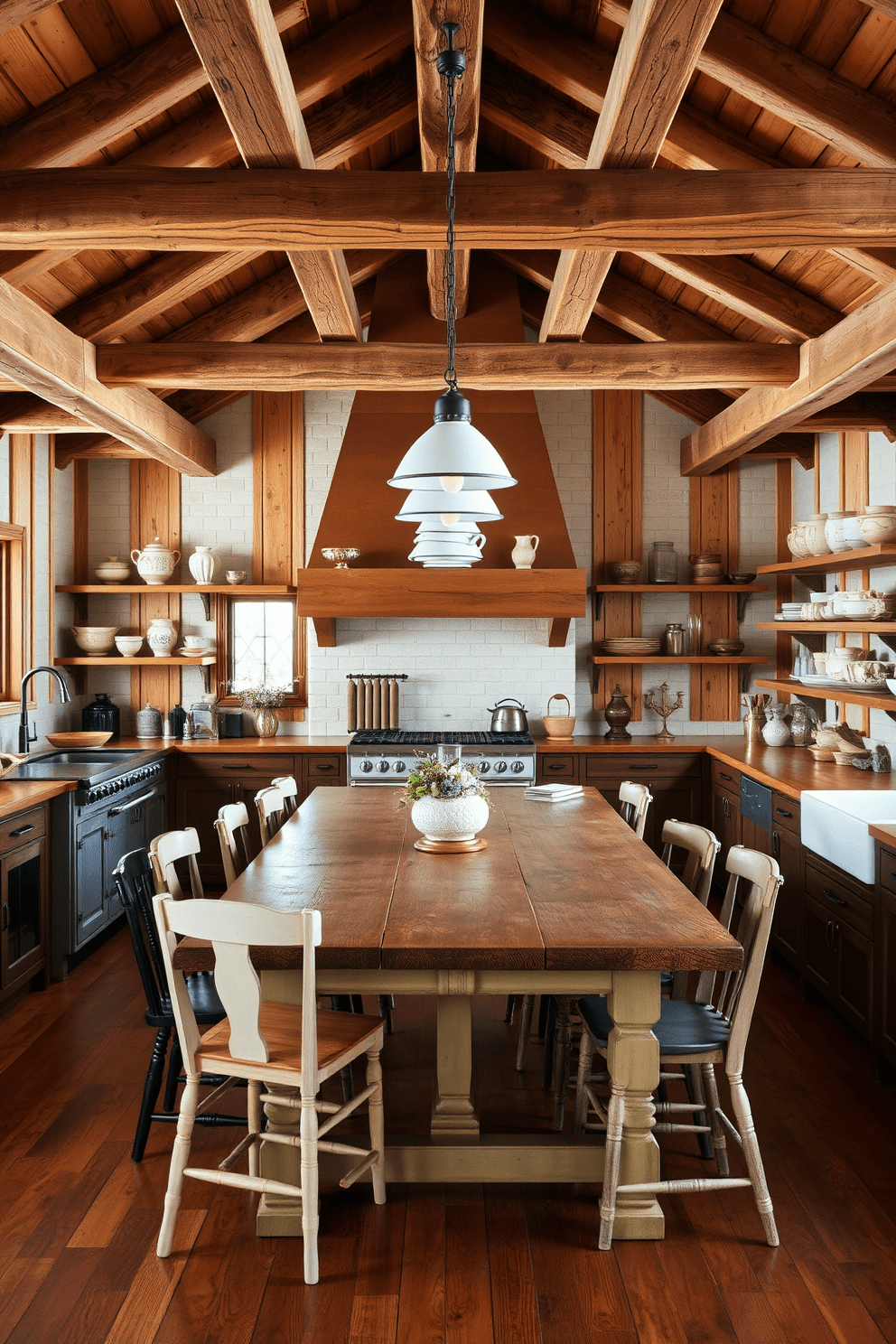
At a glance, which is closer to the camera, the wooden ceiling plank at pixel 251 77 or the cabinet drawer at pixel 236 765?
the wooden ceiling plank at pixel 251 77

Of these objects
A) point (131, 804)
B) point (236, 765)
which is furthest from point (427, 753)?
point (131, 804)

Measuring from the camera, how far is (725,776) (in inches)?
241

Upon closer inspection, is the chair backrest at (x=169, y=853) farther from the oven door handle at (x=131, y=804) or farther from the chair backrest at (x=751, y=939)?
the oven door handle at (x=131, y=804)

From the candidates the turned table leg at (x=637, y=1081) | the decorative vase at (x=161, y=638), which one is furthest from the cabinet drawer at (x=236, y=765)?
the turned table leg at (x=637, y=1081)

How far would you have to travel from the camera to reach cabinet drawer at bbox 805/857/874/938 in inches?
151

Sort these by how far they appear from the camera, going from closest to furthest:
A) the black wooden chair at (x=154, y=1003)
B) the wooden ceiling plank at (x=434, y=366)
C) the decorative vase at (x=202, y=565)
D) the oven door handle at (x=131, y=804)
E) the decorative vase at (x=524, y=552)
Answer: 1. the black wooden chair at (x=154, y=1003)
2. the wooden ceiling plank at (x=434, y=366)
3. the oven door handle at (x=131, y=804)
4. the decorative vase at (x=524, y=552)
5. the decorative vase at (x=202, y=565)

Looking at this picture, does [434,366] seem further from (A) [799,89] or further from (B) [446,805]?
→ (B) [446,805]

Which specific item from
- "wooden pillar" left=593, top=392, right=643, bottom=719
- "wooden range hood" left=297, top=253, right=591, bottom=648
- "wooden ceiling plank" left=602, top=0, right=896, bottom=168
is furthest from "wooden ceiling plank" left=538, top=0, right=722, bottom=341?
"wooden pillar" left=593, top=392, right=643, bottom=719

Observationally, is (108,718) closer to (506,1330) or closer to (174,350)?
(174,350)

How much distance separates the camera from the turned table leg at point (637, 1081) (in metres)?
2.70

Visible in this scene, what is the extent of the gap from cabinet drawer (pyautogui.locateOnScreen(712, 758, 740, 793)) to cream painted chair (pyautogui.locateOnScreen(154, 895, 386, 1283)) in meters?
3.53

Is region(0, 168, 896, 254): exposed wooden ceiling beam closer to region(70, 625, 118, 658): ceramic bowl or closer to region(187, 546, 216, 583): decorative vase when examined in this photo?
region(187, 546, 216, 583): decorative vase

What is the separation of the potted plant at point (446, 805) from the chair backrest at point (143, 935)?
0.95 m

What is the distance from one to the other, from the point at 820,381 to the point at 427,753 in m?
3.06
